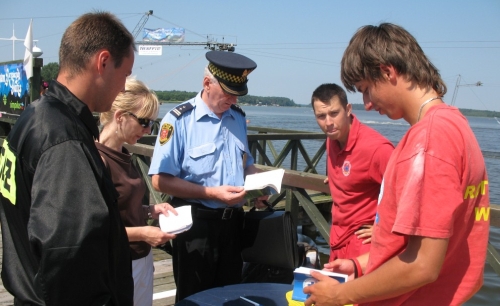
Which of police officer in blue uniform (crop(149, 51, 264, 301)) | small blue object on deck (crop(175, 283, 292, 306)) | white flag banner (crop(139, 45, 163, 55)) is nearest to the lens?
small blue object on deck (crop(175, 283, 292, 306))

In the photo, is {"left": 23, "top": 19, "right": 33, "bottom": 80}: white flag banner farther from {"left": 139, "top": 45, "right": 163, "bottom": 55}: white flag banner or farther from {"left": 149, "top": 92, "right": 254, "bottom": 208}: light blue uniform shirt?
{"left": 139, "top": 45, "right": 163, "bottom": 55}: white flag banner

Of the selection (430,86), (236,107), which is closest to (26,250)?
(430,86)

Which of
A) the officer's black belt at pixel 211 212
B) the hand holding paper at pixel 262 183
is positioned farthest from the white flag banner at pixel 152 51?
the hand holding paper at pixel 262 183

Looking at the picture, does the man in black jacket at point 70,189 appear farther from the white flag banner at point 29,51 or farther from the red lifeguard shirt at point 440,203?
the white flag banner at point 29,51

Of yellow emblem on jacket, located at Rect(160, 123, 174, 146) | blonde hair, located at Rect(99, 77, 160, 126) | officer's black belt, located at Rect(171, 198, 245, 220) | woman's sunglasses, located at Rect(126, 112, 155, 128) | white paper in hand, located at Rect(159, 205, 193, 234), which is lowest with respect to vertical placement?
officer's black belt, located at Rect(171, 198, 245, 220)

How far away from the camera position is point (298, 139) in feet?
28.5

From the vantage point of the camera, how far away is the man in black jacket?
116 cm

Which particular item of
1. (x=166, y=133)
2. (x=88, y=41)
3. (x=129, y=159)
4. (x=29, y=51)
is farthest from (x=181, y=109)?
(x=29, y=51)

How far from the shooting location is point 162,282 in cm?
402

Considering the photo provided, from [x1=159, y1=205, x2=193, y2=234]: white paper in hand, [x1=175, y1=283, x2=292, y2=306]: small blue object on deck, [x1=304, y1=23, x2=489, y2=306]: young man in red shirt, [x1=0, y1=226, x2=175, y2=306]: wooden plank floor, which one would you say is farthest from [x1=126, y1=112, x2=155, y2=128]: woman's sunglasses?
[x1=0, y1=226, x2=175, y2=306]: wooden plank floor

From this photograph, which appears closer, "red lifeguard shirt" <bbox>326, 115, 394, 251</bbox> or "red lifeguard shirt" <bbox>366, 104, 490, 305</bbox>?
"red lifeguard shirt" <bbox>366, 104, 490, 305</bbox>

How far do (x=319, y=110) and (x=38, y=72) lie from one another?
5866 millimetres

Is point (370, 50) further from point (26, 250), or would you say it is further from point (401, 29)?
point (26, 250)

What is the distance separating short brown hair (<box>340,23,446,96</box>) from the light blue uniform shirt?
58.0 inches
